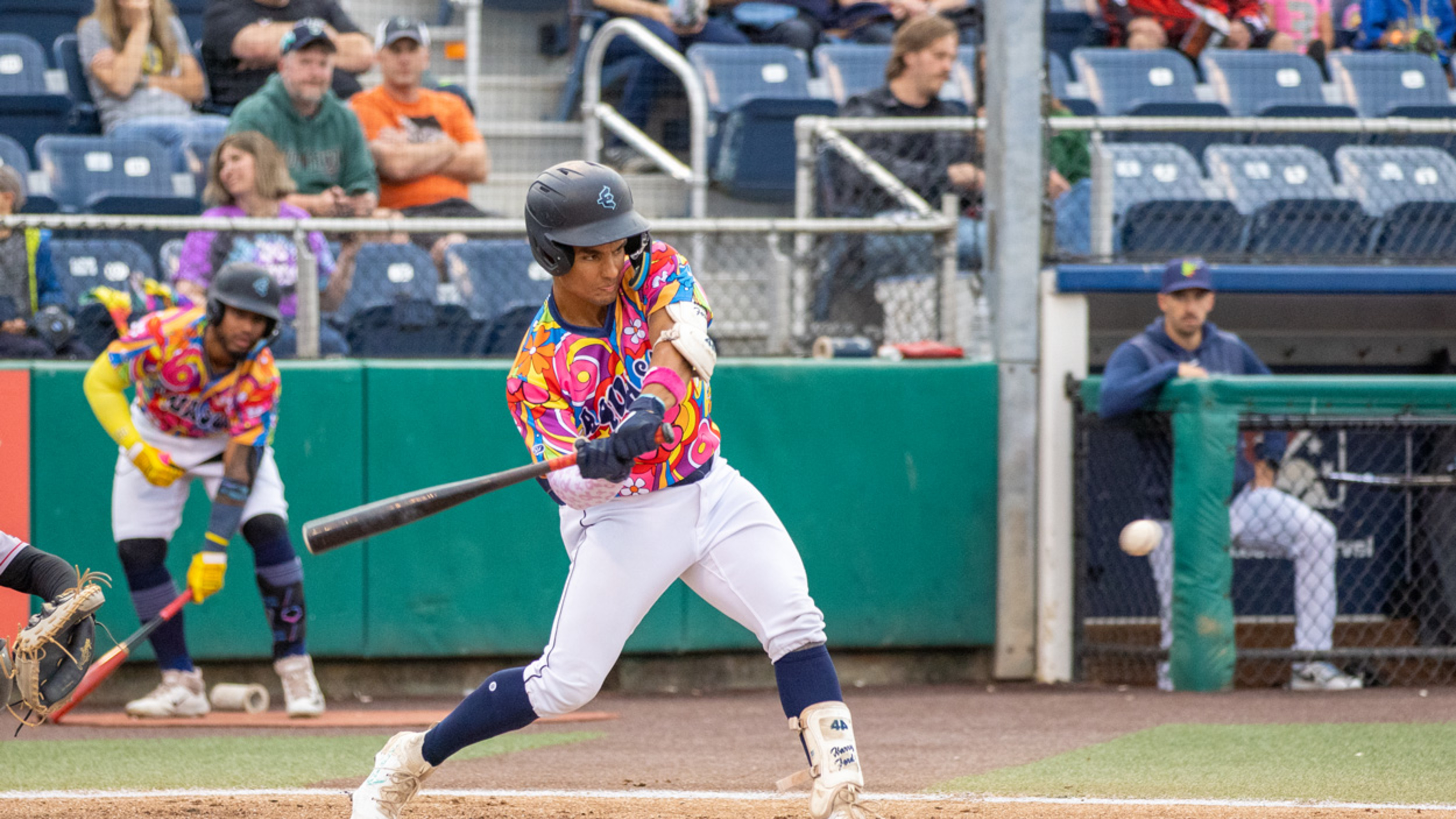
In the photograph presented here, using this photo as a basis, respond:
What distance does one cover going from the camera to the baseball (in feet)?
21.6

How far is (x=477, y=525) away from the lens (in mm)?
7094

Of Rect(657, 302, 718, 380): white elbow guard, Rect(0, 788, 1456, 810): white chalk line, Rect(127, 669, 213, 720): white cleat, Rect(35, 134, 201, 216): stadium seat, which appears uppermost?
Rect(35, 134, 201, 216): stadium seat

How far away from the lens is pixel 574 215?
3.53m

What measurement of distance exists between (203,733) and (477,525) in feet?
5.09

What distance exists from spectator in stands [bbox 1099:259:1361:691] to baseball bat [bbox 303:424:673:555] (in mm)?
3968

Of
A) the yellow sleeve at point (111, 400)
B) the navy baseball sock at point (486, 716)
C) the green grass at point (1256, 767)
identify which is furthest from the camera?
the yellow sleeve at point (111, 400)

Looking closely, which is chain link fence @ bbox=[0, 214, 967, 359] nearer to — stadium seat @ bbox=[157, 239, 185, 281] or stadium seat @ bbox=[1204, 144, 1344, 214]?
stadium seat @ bbox=[157, 239, 185, 281]

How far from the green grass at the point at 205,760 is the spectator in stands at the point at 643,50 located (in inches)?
165

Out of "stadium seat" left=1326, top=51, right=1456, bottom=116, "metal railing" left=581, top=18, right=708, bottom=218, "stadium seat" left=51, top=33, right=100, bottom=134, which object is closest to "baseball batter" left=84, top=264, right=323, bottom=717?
"stadium seat" left=51, top=33, right=100, bottom=134

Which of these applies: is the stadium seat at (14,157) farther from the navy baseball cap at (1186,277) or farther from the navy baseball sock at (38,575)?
the navy baseball cap at (1186,277)

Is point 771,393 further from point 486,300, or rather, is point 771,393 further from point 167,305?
point 167,305

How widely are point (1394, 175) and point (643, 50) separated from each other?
4.19m

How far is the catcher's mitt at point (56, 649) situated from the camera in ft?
12.9

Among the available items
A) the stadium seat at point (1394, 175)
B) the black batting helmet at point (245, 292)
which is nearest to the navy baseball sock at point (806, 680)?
the black batting helmet at point (245, 292)
